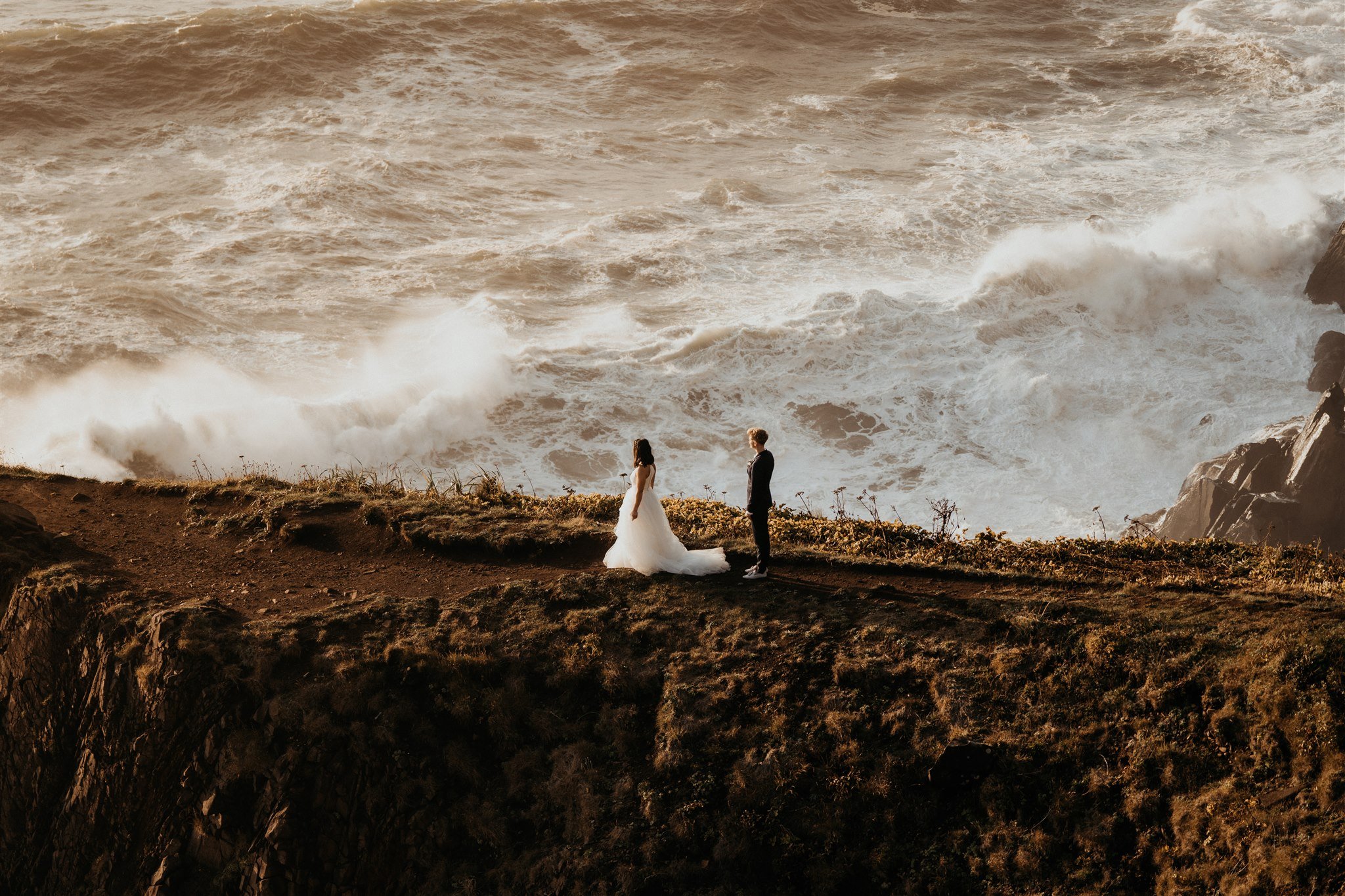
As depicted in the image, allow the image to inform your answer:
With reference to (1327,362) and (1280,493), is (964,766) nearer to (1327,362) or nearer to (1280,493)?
(1280,493)

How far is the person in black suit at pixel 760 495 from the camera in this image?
940cm

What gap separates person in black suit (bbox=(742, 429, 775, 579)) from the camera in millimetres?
9398

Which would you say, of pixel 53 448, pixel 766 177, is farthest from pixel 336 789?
pixel 766 177

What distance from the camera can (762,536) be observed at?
973 cm

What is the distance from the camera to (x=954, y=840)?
7234mm

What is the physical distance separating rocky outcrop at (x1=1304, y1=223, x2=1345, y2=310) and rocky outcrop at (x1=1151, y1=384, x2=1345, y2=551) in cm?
833

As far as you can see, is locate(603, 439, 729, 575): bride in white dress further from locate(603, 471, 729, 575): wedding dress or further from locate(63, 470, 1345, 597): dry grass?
locate(63, 470, 1345, 597): dry grass

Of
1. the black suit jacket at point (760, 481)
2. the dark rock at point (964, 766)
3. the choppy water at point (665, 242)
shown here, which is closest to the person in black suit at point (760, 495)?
the black suit jacket at point (760, 481)

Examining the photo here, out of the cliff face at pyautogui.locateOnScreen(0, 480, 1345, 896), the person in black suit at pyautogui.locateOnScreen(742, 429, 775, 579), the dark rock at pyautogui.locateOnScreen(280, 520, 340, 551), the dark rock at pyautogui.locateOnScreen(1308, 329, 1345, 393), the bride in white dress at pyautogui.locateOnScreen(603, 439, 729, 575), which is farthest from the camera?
the dark rock at pyautogui.locateOnScreen(1308, 329, 1345, 393)

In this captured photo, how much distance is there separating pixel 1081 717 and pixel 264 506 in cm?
914

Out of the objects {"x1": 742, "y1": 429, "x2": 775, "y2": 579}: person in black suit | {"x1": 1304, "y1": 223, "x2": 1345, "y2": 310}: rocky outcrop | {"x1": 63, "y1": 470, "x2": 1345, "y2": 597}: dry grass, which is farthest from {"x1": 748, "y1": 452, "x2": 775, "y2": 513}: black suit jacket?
{"x1": 1304, "y1": 223, "x2": 1345, "y2": 310}: rocky outcrop

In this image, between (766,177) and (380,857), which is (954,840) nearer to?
(380,857)

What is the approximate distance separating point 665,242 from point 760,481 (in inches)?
727

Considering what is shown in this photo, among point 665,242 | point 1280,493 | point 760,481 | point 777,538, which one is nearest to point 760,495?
point 760,481
